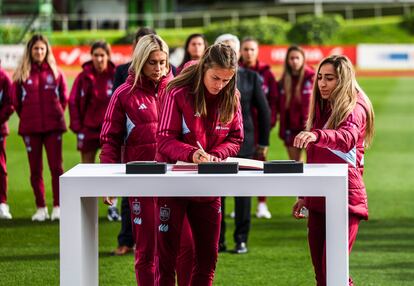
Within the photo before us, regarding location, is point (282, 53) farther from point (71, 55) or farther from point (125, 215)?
point (125, 215)

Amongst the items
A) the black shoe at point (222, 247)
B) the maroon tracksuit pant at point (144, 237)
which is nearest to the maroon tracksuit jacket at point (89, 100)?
the black shoe at point (222, 247)

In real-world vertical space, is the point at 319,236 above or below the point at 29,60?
below

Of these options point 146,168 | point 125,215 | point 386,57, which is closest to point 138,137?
point 146,168

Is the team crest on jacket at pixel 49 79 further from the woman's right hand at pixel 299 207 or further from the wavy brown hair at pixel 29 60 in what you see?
the woman's right hand at pixel 299 207

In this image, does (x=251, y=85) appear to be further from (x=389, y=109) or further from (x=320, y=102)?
(x=389, y=109)

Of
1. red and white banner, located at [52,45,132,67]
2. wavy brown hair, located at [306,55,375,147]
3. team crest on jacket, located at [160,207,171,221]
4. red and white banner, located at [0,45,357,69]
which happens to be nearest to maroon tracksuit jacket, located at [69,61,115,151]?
wavy brown hair, located at [306,55,375,147]

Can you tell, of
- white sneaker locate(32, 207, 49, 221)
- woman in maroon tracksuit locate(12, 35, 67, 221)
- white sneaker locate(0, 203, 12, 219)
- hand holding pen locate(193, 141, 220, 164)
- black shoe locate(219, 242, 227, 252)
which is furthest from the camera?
white sneaker locate(0, 203, 12, 219)

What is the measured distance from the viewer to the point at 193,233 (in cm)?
808

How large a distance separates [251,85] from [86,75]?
2.33 metres

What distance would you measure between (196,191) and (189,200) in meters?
0.77

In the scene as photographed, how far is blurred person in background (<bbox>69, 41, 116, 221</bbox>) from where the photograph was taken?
13320 millimetres

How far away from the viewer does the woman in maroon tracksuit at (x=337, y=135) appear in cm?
783

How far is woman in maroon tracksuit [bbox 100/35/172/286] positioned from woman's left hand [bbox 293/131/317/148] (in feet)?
4.65

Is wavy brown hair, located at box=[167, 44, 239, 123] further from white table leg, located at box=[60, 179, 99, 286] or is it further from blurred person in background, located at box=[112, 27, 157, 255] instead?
blurred person in background, located at box=[112, 27, 157, 255]
